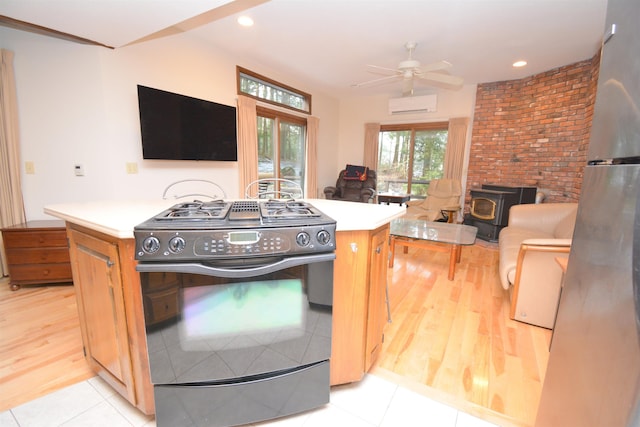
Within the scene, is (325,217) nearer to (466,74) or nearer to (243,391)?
(243,391)

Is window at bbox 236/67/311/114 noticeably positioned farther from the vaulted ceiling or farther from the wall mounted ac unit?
the wall mounted ac unit

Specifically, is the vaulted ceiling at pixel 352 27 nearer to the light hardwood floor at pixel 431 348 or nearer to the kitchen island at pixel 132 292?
the kitchen island at pixel 132 292

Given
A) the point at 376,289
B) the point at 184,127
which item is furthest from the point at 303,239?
the point at 184,127

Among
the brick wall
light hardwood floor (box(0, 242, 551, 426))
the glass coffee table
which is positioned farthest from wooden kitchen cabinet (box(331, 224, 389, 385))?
the brick wall

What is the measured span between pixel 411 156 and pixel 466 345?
15.3 ft

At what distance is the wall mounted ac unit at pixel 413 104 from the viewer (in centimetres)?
529

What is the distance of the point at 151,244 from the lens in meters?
0.93

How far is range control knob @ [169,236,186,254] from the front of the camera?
3.05ft

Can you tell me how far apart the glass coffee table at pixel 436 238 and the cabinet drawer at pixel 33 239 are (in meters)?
3.11

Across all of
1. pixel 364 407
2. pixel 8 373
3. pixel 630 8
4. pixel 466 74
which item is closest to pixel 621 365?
pixel 630 8

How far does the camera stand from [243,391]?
1101 mm

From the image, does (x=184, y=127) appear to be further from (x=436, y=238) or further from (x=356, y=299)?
(x=436, y=238)

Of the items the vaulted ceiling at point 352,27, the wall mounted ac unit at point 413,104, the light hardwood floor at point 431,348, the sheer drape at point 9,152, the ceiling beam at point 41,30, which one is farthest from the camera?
the wall mounted ac unit at point 413,104

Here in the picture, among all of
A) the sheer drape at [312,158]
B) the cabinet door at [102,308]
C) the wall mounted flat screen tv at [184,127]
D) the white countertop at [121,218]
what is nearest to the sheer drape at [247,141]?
the wall mounted flat screen tv at [184,127]
